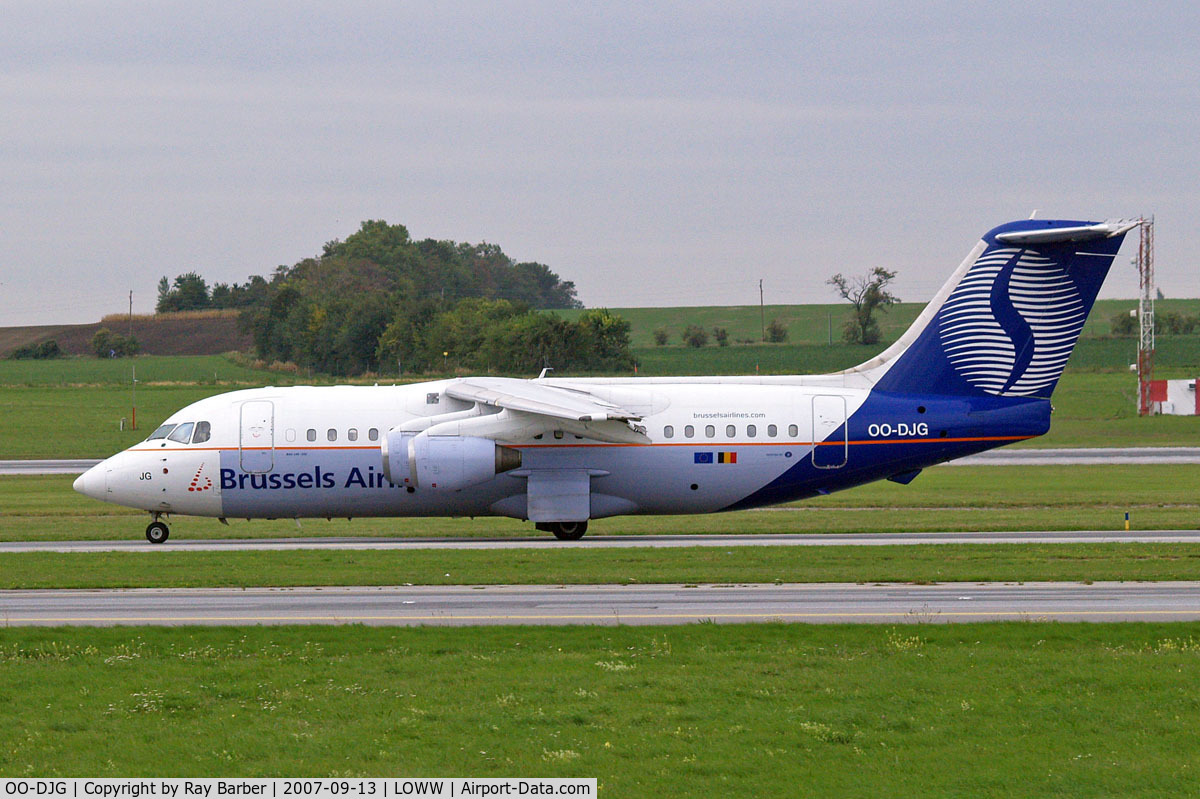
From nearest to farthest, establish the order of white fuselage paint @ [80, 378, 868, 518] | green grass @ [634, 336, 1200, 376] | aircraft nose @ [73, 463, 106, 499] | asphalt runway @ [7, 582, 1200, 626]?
asphalt runway @ [7, 582, 1200, 626] → white fuselage paint @ [80, 378, 868, 518] → aircraft nose @ [73, 463, 106, 499] → green grass @ [634, 336, 1200, 376]

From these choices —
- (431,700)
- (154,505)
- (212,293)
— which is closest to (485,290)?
(212,293)

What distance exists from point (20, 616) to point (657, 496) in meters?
14.9

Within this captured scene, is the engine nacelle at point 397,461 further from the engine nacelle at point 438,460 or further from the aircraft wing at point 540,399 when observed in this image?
the aircraft wing at point 540,399

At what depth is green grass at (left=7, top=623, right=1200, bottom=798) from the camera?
11.0 metres

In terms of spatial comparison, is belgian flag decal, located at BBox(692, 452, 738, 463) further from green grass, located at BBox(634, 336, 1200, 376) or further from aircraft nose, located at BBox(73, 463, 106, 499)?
green grass, located at BBox(634, 336, 1200, 376)

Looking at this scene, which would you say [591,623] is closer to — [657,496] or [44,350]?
[657,496]

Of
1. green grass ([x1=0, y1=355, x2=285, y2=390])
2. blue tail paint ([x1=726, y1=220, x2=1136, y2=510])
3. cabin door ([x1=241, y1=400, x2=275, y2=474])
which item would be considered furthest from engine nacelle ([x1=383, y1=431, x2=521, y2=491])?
green grass ([x1=0, y1=355, x2=285, y2=390])

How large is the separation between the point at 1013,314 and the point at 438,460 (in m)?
13.4

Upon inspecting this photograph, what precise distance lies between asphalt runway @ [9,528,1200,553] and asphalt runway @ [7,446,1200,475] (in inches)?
784

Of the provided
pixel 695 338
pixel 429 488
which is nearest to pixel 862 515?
pixel 429 488

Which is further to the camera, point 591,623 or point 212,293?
point 212,293

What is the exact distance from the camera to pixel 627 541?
1182 inches

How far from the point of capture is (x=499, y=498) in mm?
30406

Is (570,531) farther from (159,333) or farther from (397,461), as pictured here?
(159,333)
